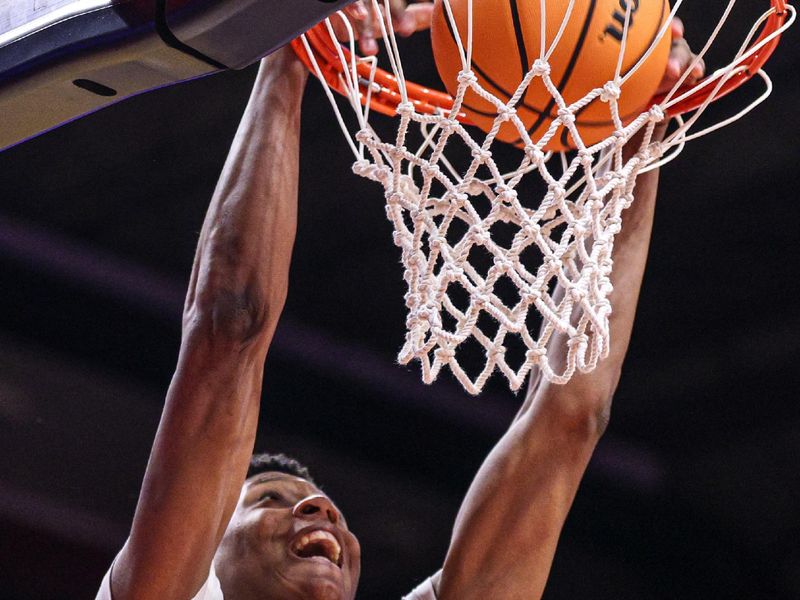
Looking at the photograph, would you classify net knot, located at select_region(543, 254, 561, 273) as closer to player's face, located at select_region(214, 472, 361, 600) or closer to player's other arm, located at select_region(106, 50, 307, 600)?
player's other arm, located at select_region(106, 50, 307, 600)

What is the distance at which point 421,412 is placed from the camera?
3.35 m

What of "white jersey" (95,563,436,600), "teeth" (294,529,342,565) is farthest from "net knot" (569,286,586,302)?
"teeth" (294,529,342,565)

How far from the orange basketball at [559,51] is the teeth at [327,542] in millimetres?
864

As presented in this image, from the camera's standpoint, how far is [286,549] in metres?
1.96

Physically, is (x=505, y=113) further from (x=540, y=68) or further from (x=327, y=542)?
(x=327, y=542)

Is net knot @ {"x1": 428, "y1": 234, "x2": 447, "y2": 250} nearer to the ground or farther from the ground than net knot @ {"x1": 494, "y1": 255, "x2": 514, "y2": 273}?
farther from the ground

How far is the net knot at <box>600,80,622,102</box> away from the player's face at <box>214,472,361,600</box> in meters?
0.95

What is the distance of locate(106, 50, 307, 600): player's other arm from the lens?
5.01ft

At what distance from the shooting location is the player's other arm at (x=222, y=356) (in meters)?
1.53

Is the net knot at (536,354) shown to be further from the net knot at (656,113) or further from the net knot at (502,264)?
the net knot at (656,113)

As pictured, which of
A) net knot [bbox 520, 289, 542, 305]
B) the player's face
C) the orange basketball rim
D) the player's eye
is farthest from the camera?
the player's eye

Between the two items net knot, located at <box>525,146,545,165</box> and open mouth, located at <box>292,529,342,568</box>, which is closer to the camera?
net knot, located at <box>525,146,545,165</box>

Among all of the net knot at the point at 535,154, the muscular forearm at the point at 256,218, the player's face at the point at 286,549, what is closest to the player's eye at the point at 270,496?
the player's face at the point at 286,549

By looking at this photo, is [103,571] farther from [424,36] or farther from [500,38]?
[500,38]
